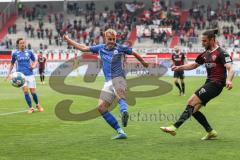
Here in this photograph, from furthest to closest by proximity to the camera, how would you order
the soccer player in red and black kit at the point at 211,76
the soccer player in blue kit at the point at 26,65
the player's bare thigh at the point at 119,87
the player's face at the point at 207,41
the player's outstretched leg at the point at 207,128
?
the soccer player in blue kit at the point at 26,65
the player's bare thigh at the point at 119,87
the player's outstretched leg at the point at 207,128
the player's face at the point at 207,41
the soccer player in red and black kit at the point at 211,76

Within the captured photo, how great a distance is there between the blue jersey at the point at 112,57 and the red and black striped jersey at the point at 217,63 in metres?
1.69

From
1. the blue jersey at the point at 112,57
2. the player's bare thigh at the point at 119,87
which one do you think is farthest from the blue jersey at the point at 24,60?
the player's bare thigh at the point at 119,87

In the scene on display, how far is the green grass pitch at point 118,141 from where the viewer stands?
9.27 metres

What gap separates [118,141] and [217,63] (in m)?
2.44

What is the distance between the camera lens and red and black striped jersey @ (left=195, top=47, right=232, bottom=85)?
10.6 meters

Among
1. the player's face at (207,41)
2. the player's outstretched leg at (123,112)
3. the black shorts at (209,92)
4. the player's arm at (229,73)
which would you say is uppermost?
the player's face at (207,41)

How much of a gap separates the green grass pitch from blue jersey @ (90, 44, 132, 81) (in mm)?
1337

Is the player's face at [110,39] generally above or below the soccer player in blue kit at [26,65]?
above

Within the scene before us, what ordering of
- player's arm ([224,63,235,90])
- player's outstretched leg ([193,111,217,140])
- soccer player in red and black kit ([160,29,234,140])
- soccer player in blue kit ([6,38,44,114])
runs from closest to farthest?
player's arm ([224,63,235,90]) < soccer player in red and black kit ([160,29,234,140]) < player's outstretched leg ([193,111,217,140]) < soccer player in blue kit ([6,38,44,114])

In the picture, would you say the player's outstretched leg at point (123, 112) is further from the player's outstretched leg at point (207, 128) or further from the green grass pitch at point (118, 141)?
the player's outstretched leg at point (207, 128)

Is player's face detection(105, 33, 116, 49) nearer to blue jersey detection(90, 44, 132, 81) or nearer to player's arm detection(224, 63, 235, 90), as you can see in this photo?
blue jersey detection(90, 44, 132, 81)

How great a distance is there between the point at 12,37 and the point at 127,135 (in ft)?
161

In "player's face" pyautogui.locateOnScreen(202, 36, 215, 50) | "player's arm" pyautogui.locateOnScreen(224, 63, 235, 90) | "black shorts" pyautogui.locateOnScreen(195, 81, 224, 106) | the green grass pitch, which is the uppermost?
"player's face" pyautogui.locateOnScreen(202, 36, 215, 50)

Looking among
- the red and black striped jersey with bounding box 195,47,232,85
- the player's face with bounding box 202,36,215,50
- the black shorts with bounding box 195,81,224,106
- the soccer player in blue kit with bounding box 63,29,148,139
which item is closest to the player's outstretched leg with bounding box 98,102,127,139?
the soccer player in blue kit with bounding box 63,29,148,139
